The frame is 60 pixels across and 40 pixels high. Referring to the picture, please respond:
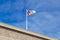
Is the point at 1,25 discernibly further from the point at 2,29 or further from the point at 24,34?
the point at 24,34

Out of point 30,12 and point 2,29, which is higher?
point 30,12

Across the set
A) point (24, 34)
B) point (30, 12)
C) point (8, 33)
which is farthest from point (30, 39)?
point (30, 12)

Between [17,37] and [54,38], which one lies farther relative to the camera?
[54,38]

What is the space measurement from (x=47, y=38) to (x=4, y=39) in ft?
18.5

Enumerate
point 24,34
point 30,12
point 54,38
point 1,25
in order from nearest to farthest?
1. point 1,25
2. point 24,34
3. point 54,38
4. point 30,12

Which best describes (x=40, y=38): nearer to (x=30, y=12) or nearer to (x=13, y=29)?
(x=13, y=29)

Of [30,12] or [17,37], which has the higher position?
[30,12]

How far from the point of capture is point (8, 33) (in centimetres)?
2662

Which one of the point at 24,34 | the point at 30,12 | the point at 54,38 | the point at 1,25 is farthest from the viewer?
the point at 30,12

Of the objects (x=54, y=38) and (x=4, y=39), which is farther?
(x=54, y=38)

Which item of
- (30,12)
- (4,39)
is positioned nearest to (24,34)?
(4,39)

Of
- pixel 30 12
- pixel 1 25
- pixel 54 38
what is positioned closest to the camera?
pixel 1 25

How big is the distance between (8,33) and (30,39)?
300 cm

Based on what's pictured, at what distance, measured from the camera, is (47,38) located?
1160 inches
